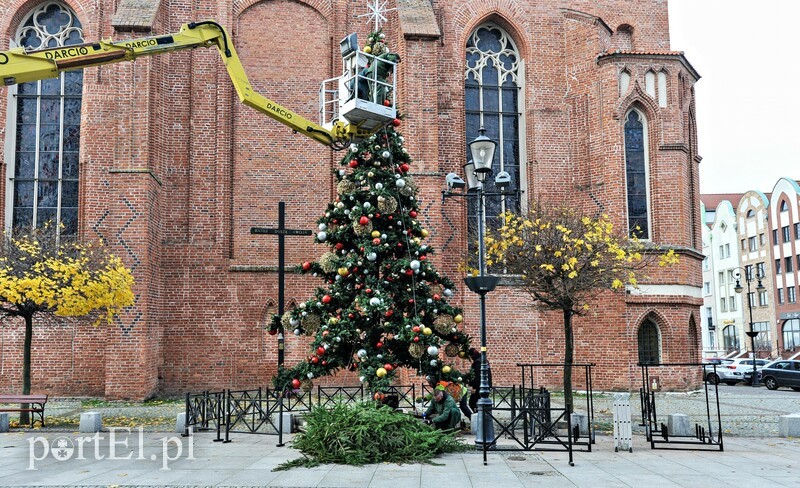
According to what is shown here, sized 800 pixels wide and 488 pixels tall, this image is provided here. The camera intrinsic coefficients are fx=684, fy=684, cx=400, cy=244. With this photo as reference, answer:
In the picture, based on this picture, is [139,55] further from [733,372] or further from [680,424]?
[733,372]

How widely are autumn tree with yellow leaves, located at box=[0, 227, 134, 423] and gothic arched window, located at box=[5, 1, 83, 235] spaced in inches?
192

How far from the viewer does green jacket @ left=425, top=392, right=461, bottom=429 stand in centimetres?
1109

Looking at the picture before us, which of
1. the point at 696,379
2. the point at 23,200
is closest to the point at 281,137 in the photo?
the point at 23,200

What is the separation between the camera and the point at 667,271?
65.3 feet

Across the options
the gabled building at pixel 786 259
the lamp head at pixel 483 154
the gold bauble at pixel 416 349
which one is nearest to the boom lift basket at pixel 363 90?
the lamp head at pixel 483 154

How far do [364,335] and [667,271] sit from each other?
37.3ft

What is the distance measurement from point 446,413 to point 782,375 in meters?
21.7

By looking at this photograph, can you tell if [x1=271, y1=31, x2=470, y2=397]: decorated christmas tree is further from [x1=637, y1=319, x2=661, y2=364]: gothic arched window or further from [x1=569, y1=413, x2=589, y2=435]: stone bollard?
[x1=637, y1=319, x2=661, y2=364]: gothic arched window

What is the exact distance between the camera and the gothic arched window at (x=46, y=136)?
19219mm

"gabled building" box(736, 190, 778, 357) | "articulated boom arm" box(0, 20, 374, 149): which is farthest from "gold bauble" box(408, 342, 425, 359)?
"gabled building" box(736, 190, 778, 357)

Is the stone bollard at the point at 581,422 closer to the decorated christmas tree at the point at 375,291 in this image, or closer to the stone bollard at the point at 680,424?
the stone bollard at the point at 680,424

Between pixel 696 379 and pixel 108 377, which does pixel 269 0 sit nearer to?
pixel 108 377

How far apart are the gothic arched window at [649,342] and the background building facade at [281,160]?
0.09 m

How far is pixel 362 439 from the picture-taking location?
938cm
